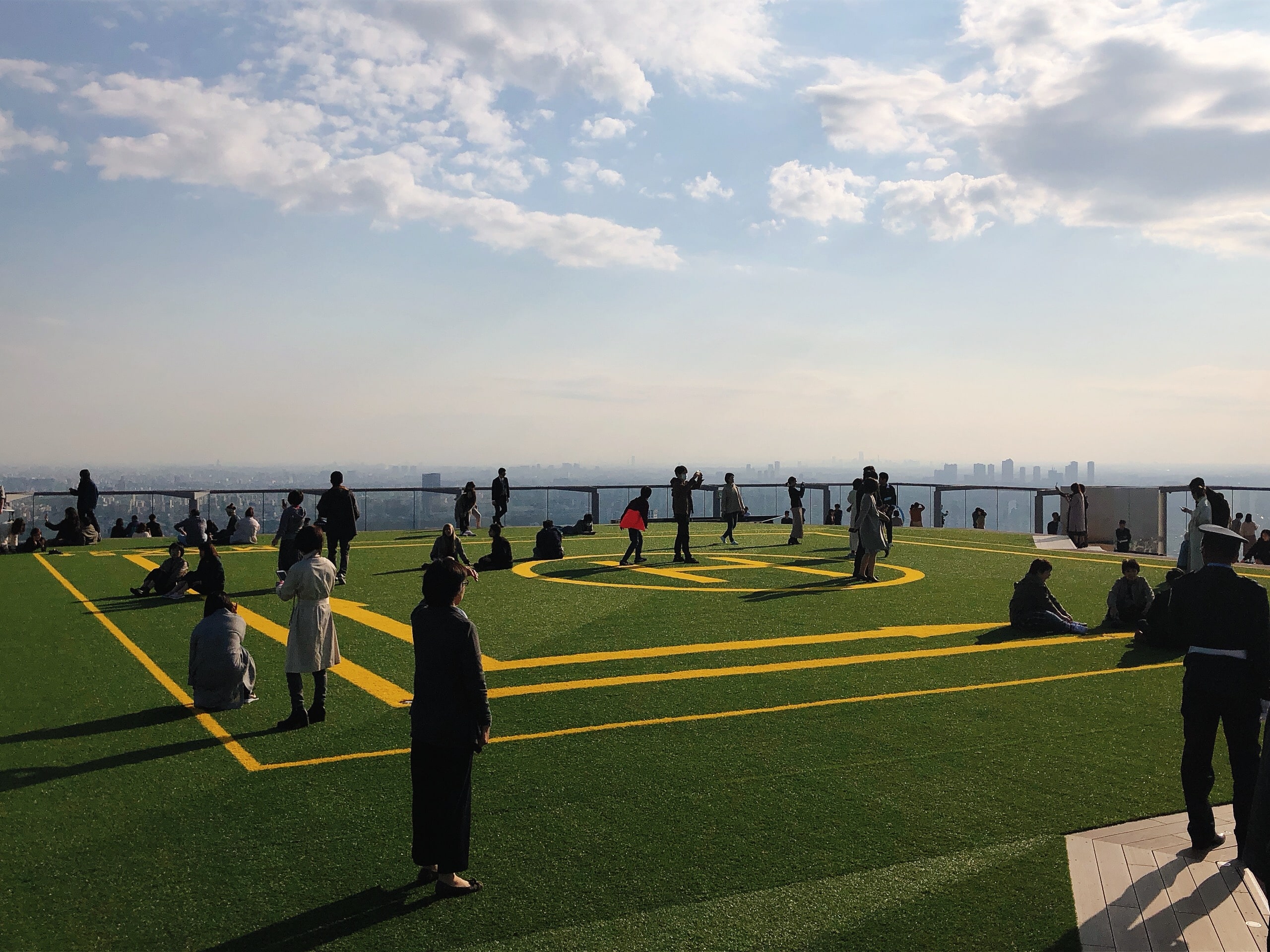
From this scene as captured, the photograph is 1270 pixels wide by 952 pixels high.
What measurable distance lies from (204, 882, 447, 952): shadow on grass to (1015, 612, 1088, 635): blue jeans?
33.6ft

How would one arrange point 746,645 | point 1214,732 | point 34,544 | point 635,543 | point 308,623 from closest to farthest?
point 1214,732 < point 308,623 < point 746,645 < point 635,543 < point 34,544

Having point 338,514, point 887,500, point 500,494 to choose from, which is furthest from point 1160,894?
point 500,494

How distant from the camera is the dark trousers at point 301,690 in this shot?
8694 mm

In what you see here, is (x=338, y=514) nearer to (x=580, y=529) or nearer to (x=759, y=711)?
(x=759, y=711)

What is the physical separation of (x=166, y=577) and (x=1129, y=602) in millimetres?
15074

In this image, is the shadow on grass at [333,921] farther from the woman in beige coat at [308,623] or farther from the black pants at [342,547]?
the black pants at [342,547]

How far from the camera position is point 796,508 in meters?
26.0

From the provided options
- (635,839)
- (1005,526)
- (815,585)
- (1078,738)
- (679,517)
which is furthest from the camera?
(1005,526)

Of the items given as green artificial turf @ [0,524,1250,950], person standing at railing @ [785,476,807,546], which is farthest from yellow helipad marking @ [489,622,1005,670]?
person standing at railing @ [785,476,807,546]

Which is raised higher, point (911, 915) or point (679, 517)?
point (679, 517)

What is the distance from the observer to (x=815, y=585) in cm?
1784

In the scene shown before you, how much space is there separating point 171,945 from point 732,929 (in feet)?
9.17

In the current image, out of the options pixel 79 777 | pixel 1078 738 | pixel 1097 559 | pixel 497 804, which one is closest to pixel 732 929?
pixel 497 804

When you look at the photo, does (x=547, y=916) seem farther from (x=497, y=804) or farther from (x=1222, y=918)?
(x=1222, y=918)
